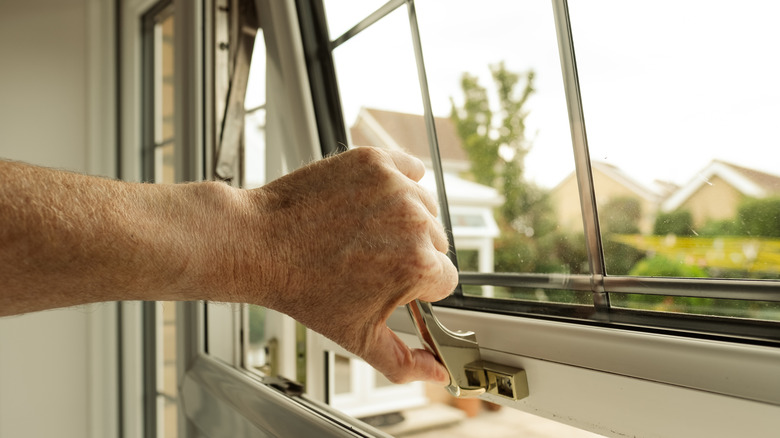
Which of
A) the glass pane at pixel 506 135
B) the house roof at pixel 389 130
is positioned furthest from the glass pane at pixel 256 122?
the glass pane at pixel 506 135

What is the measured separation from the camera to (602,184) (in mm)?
800

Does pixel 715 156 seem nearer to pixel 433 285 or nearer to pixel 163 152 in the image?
pixel 433 285

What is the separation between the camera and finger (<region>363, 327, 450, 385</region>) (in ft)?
1.96

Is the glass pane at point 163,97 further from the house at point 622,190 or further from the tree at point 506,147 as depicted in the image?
the house at point 622,190

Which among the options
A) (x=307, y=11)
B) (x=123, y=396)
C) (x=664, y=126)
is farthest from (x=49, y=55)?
(x=664, y=126)

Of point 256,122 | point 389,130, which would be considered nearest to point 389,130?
point 389,130

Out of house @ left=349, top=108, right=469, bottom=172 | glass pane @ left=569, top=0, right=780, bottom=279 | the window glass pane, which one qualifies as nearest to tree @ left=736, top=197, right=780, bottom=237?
glass pane @ left=569, top=0, right=780, bottom=279

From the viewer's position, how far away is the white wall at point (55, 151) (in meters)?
2.31

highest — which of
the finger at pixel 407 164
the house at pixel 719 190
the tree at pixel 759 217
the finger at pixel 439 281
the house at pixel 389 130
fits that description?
the house at pixel 389 130

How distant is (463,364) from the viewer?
0.66 meters

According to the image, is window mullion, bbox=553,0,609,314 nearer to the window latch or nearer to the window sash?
the window sash

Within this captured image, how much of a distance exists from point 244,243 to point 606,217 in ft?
1.74

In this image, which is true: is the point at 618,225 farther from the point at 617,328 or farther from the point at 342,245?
the point at 342,245

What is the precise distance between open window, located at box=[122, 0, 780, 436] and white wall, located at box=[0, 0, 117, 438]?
1.24m
